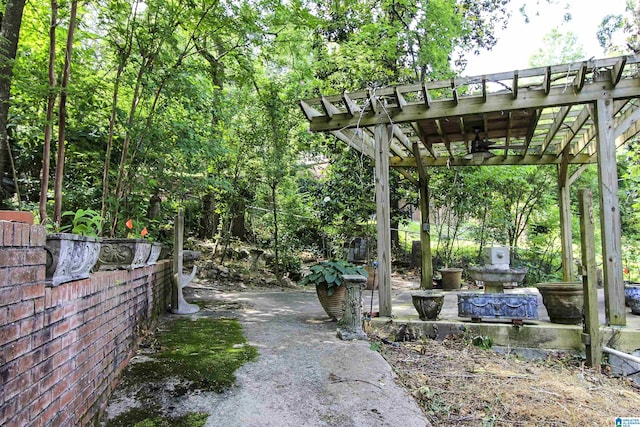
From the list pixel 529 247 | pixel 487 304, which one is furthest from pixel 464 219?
pixel 487 304

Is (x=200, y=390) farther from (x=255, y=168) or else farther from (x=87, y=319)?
(x=255, y=168)

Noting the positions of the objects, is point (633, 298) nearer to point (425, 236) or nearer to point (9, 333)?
point (425, 236)

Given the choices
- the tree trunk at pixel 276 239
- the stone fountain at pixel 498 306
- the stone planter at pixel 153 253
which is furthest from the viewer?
the tree trunk at pixel 276 239

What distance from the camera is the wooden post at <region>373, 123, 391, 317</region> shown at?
167 inches

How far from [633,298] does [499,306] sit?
6.04 feet

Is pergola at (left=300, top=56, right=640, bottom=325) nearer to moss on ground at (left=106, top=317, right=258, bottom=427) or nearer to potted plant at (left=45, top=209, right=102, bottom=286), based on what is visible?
moss on ground at (left=106, top=317, right=258, bottom=427)

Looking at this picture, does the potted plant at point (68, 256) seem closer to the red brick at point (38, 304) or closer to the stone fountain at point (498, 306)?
the red brick at point (38, 304)

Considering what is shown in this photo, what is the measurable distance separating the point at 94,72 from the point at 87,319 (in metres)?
3.16

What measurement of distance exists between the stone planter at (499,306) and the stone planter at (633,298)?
1.44m

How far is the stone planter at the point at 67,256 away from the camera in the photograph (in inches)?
58.9

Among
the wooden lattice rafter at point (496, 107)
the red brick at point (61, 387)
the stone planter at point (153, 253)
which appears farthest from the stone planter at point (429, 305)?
the red brick at point (61, 387)

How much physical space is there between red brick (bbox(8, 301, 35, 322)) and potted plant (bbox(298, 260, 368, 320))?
3164 mm

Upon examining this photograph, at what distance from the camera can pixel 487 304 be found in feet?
13.4

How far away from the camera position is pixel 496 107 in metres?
4.09
